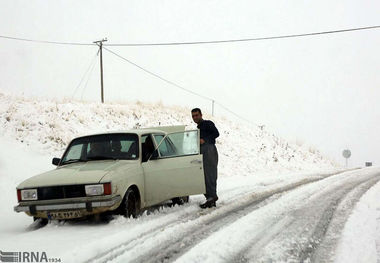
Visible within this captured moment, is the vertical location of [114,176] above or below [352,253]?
above

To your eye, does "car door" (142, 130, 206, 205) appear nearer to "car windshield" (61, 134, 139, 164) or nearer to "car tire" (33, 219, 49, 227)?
"car windshield" (61, 134, 139, 164)

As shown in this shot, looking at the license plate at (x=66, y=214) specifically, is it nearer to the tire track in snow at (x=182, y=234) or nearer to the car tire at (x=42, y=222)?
the car tire at (x=42, y=222)

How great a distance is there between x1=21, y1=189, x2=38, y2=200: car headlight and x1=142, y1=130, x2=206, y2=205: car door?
6.27 feet

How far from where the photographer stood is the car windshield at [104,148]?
692 cm

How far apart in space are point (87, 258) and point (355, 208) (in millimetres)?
5011

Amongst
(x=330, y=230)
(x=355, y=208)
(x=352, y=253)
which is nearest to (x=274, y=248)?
(x=352, y=253)

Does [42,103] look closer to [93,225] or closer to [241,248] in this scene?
[93,225]

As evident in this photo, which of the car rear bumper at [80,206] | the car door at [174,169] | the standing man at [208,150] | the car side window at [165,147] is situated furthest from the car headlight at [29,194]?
the standing man at [208,150]

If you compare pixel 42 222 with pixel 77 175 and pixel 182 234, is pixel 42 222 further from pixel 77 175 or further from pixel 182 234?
pixel 182 234

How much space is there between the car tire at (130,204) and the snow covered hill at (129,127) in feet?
25.9

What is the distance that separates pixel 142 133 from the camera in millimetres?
7371

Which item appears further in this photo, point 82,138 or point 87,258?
point 82,138

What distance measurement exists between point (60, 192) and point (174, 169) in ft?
7.33

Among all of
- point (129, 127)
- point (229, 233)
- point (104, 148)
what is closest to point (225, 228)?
point (229, 233)
